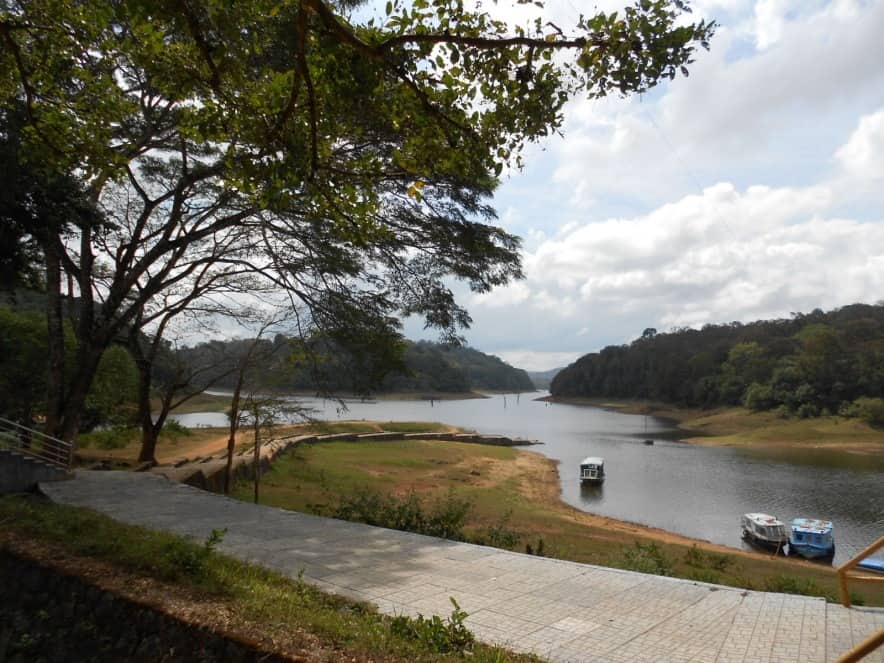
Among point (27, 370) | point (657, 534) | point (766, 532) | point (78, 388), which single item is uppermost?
point (27, 370)

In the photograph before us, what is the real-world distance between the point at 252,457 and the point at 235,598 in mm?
17160

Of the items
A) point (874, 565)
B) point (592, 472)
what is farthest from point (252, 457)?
point (874, 565)

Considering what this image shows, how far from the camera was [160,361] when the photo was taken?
17.9m

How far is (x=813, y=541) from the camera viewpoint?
640 inches

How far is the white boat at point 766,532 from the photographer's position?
1669cm

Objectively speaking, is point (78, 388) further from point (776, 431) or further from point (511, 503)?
point (776, 431)

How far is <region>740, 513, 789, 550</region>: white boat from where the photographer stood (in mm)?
16688

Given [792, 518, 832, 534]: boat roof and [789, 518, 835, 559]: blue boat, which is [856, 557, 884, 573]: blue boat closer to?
[789, 518, 835, 559]: blue boat

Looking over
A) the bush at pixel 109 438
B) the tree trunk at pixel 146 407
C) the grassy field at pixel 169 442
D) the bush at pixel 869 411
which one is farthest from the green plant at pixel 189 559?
the bush at pixel 869 411

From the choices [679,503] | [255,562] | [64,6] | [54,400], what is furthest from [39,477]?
[679,503]

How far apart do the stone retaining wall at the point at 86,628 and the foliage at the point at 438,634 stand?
83 cm

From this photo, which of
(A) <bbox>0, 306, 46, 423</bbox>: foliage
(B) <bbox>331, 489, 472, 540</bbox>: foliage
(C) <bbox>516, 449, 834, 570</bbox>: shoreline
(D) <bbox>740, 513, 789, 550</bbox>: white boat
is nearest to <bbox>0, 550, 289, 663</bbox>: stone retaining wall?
(B) <bbox>331, 489, 472, 540</bbox>: foliage

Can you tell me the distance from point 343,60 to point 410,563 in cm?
476

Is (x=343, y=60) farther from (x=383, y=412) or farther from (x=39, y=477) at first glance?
(x=383, y=412)
